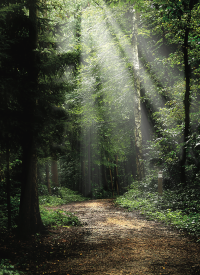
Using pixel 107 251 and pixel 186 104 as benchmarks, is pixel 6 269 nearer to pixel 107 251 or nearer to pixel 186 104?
pixel 107 251

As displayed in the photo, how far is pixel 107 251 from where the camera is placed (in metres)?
4.57

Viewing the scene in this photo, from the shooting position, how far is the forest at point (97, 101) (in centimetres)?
612

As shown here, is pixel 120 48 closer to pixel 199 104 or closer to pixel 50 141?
pixel 199 104

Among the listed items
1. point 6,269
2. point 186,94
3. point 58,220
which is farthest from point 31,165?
point 186,94

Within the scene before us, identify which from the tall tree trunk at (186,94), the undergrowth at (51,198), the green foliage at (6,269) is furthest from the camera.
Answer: the undergrowth at (51,198)

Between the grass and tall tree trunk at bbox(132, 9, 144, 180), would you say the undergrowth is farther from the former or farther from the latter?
tall tree trunk at bbox(132, 9, 144, 180)

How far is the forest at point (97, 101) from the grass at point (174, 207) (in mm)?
44

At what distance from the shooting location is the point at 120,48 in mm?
13914

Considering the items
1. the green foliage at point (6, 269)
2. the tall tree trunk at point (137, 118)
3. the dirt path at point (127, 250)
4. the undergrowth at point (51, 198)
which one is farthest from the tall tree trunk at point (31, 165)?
the tall tree trunk at point (137, 118)

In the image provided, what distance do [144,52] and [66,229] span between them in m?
13.1

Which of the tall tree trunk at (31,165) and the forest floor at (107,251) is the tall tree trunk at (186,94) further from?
the tall tree trunk at (31,165)

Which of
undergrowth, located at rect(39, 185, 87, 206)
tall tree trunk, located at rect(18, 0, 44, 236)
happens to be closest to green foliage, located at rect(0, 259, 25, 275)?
tall tree trunk, located at rect(18, 0, 44, 236)

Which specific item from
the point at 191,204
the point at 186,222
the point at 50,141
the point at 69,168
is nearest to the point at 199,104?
the point at 191,204

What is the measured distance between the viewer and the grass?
616 centimetres
